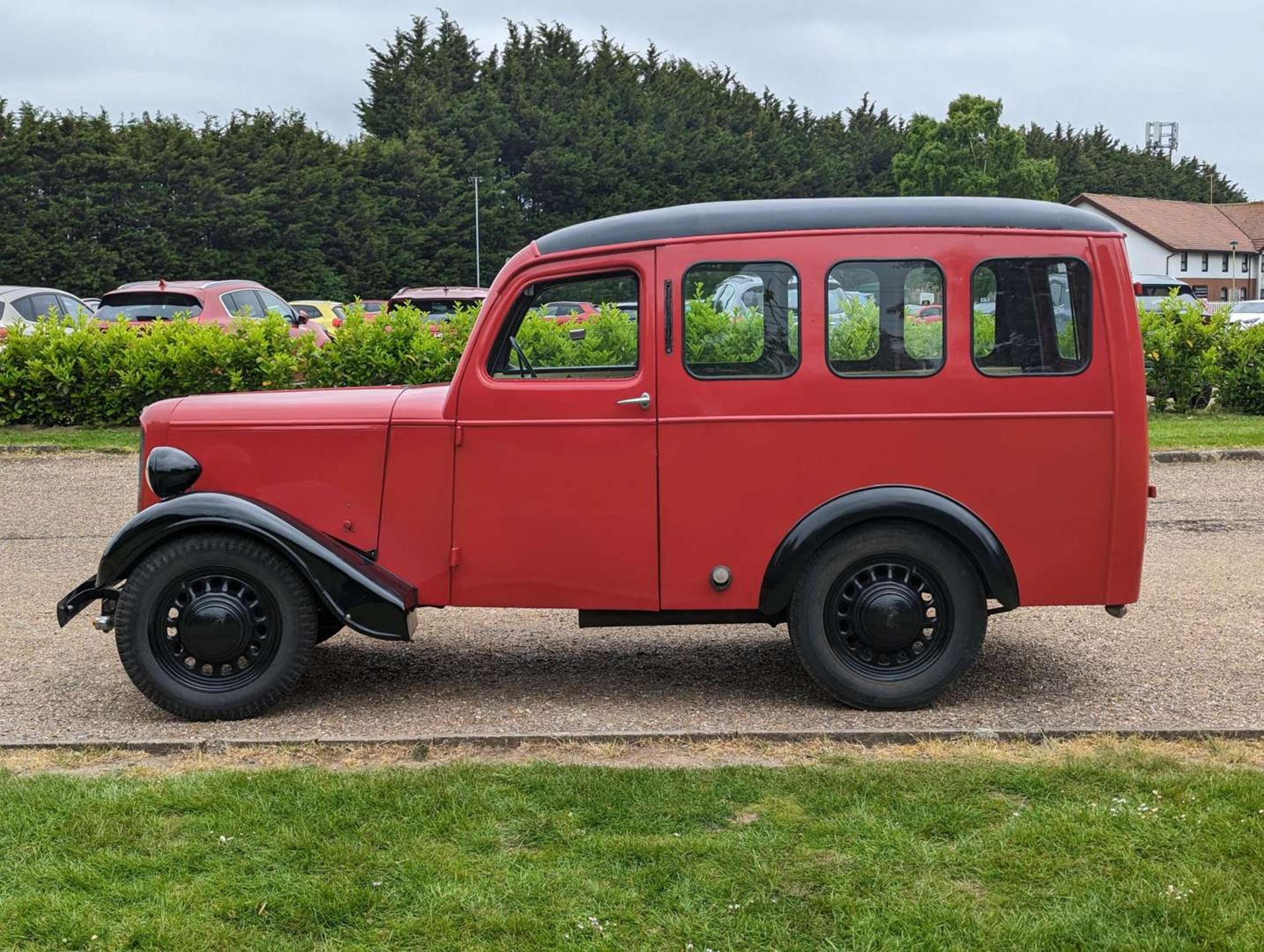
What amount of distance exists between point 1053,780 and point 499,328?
2.95 m

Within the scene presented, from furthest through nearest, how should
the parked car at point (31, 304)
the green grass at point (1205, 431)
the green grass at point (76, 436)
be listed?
the parked car at point (31, 304) < the green grass at point (76, 436) < the green grass at point (1205, 431)

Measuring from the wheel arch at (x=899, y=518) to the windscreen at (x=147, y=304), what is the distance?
14673 millimetres

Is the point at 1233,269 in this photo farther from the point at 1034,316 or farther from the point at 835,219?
the point at 835,219

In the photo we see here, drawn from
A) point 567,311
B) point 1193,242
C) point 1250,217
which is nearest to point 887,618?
point 567,311

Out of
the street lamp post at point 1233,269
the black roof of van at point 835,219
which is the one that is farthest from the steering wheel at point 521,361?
the street lamp post at point 1233,269

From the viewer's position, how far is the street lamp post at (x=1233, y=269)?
77.9 metres

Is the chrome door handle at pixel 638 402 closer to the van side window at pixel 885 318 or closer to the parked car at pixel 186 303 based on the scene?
the van side window at pixel 885 318

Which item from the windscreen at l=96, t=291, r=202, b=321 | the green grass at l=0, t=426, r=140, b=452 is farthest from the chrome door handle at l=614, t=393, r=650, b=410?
the windscreen at l=96, t=291, r=202, b=321

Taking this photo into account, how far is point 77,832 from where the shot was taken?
4.25 m

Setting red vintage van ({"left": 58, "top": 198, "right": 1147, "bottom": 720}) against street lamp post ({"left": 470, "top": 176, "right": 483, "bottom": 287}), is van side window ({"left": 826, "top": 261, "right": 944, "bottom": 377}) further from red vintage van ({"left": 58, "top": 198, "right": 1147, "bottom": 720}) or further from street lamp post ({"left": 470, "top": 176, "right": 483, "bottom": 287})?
street lamp post ({"left": 470, "top": 176, "right": 483, "bottom": 287})

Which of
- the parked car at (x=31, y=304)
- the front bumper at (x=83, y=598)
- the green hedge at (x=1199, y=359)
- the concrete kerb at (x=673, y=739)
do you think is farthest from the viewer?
the parked car at (x=31, y=304)

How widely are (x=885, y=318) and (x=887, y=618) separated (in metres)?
1.30

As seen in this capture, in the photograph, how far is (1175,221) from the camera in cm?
8044

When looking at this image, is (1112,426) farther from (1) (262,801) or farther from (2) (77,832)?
(2) (77,832)
